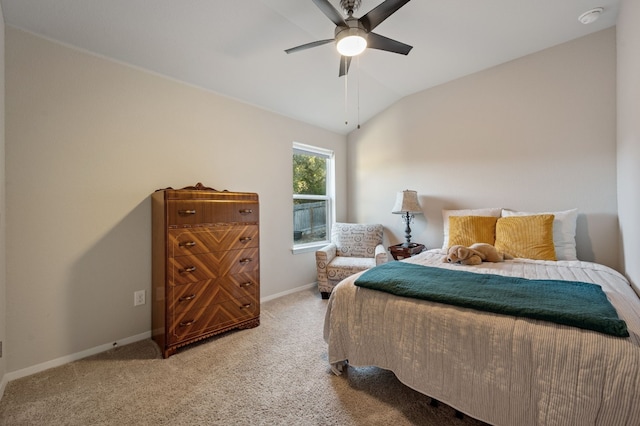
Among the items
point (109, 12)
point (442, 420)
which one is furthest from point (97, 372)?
point (109, 12)

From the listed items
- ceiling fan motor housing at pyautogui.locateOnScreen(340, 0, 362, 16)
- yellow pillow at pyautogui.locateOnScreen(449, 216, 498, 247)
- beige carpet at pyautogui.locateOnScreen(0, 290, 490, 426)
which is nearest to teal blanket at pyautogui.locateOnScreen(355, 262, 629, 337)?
beige carpet at pyautogui.locateOnScreen(0, 290, 490, 426)

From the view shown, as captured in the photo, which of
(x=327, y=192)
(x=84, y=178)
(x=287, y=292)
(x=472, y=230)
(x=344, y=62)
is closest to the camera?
(x=84, y=178)

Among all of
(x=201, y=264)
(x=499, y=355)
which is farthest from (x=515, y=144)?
(x=201, y=264)

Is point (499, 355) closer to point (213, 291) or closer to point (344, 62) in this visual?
point (213, 291)

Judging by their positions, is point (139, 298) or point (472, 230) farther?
point (472, 230)

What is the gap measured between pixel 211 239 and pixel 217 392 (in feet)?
3.62

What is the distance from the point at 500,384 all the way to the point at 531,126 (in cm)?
269

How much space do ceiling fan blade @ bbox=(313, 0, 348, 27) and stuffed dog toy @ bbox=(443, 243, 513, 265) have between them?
188cm

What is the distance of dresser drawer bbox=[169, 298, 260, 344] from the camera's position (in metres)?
2.06

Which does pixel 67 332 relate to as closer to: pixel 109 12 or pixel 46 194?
pixel 46 194

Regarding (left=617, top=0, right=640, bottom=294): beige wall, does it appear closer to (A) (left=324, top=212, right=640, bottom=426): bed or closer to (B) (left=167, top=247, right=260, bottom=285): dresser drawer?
(A) (left=324, top=212, right=640, bottom=426): bed

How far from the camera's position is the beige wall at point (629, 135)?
5.86 ft

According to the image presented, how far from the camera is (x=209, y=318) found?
2242 mm

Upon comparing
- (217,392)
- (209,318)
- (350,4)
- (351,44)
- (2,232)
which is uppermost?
(350,4)
